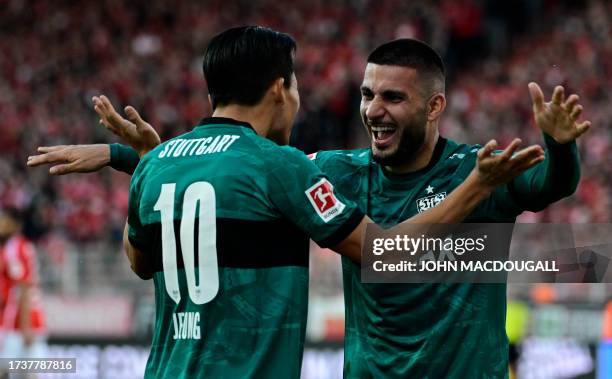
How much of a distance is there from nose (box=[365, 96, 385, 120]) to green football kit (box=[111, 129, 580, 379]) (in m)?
0.31

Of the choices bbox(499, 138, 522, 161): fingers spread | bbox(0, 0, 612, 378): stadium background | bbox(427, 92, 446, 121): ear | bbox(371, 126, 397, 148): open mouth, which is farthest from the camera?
bbox(0, 0, 612, 378): stadium background

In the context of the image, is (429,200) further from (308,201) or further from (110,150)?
(110,150)

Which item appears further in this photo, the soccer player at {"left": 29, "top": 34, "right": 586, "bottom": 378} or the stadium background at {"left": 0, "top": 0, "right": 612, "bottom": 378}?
the stadium background at {"left": 0, "top": 0, "right": 612, "bottom": 378}

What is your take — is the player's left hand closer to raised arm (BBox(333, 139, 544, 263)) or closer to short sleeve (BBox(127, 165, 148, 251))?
raised arm (BBox(333, 139, 544, 263))

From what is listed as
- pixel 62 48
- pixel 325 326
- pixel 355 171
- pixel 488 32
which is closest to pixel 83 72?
pixel 62 48

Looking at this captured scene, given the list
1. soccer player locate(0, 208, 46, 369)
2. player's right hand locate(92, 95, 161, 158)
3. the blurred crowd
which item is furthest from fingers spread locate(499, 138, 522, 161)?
the blurred crowd

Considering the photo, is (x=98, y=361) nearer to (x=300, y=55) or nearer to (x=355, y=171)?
(x=355, y=171)

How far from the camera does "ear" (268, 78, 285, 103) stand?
14.3 ft

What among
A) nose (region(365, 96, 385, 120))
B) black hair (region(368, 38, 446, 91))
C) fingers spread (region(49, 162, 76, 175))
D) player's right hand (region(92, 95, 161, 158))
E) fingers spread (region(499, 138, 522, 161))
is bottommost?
fingers spread (region(499, 138, 522, 161))

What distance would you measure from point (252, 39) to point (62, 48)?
71.1ft

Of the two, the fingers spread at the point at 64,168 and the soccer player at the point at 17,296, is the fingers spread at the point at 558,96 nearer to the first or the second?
the fingers spread at the point at 64,168

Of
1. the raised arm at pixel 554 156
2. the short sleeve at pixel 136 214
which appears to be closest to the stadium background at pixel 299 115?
the raised arm at pixel 554 156

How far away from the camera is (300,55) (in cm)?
2298

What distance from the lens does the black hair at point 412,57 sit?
16.7 feet
